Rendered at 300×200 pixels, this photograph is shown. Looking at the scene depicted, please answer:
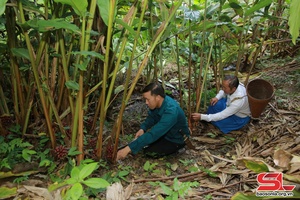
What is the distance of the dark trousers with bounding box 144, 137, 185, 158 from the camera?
220cm

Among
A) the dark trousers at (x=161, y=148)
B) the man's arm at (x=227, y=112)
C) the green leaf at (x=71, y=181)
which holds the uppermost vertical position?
the green leaf at (x=71, y=181)

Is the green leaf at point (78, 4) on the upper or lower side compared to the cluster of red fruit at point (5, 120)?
upper

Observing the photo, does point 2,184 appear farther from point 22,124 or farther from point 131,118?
point 131,118

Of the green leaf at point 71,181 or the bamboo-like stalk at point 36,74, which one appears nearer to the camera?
the green leaf at point 71,181

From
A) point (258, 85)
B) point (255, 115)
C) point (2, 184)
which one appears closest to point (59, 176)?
point (2, 184)

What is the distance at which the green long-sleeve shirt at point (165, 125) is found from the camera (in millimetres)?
1911

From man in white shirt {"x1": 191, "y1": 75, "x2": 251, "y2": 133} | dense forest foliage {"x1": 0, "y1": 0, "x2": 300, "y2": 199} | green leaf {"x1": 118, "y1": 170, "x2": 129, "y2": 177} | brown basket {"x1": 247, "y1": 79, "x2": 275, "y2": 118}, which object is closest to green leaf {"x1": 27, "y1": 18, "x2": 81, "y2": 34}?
dense forest foliage {"x1": 0, "y1": 0, "x2": 300, "y2": 199}

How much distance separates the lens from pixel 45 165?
1.69m

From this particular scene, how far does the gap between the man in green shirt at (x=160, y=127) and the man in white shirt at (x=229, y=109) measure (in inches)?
13.9

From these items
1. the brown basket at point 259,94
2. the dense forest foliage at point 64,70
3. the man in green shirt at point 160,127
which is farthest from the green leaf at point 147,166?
the brown basket at point 259,94

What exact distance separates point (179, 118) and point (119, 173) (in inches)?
25.9

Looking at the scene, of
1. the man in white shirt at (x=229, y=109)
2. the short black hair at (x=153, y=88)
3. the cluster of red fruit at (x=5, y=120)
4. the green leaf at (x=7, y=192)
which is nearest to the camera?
the green leaf at (x=7, y=192)

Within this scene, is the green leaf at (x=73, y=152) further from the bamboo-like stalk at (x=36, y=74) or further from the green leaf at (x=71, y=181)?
the green leaf at (x=71, y=181)

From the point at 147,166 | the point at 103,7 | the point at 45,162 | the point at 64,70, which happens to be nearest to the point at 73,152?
the point at 45,162
